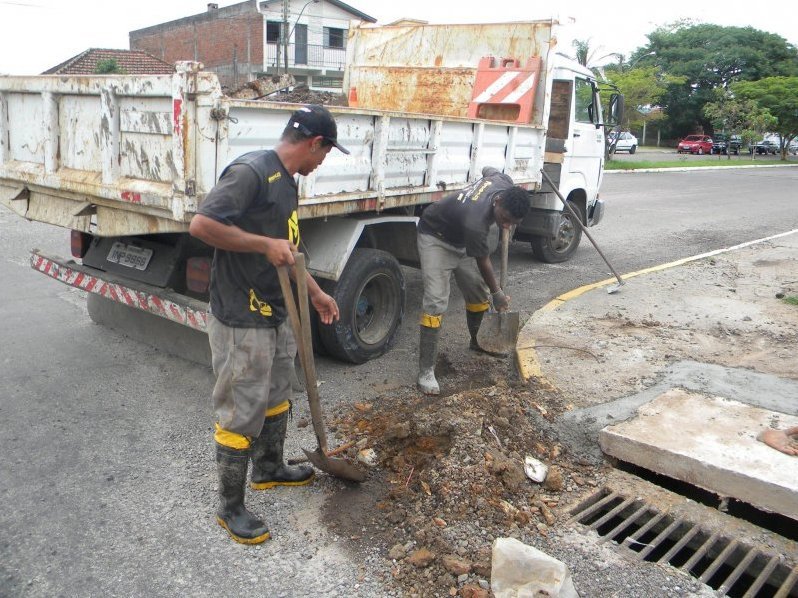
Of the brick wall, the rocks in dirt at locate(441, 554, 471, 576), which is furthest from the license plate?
the brick wall

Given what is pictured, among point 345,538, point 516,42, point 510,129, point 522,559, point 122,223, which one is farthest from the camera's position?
point 516,42

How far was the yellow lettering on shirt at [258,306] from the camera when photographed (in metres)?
2.94

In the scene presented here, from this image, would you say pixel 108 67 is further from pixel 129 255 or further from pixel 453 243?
pixel 453 243

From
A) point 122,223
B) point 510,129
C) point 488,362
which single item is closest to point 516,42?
point 510,129

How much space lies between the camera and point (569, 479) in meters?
3.62

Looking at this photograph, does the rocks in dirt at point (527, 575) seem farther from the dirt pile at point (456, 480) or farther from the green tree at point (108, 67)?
the green tree at point (108, 67)

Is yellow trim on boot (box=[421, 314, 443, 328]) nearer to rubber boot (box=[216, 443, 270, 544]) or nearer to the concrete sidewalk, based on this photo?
the concrete sidewalk

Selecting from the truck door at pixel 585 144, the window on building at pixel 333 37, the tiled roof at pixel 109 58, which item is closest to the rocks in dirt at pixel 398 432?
the truck door at pixel 585 144

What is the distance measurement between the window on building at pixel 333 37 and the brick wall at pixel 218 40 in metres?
4.75

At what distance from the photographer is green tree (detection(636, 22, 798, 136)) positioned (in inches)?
1964

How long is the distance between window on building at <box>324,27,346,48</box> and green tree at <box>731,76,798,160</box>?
24588mm

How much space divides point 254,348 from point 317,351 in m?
2.26

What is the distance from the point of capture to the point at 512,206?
4355 millimetres

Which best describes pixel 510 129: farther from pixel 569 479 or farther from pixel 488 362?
pixel 569 479
